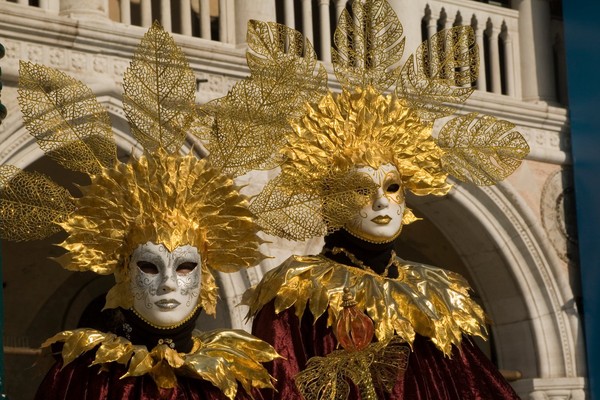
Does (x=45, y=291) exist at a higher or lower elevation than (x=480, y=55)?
lower

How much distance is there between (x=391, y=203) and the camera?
20.0 ft

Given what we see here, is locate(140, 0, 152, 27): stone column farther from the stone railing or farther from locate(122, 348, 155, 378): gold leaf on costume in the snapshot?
locate(122, 348, 155, 378): gold leaf on costume

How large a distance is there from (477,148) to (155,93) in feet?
4.51

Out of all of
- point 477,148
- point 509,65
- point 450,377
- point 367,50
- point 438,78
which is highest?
point 509,65

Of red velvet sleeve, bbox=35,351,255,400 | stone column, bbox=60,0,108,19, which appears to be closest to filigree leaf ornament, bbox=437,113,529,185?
red velvet sleeve, bbox=35,351,255,400

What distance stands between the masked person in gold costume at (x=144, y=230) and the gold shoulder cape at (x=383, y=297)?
0.48 metres

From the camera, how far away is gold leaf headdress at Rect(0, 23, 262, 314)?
213 inches

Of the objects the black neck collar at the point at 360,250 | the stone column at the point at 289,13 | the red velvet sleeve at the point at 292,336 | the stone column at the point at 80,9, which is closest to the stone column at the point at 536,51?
the stone column at the point at 289,13

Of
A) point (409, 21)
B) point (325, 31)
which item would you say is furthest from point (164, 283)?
point (409, 21)

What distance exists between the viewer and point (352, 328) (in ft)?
19.1

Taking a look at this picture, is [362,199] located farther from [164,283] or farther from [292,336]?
[164,283]

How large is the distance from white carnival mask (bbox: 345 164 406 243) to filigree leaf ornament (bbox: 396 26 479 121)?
14.9 inches

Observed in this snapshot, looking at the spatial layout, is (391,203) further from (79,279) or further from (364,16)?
(79,279)

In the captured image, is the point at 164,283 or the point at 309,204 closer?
the point at 164,283
